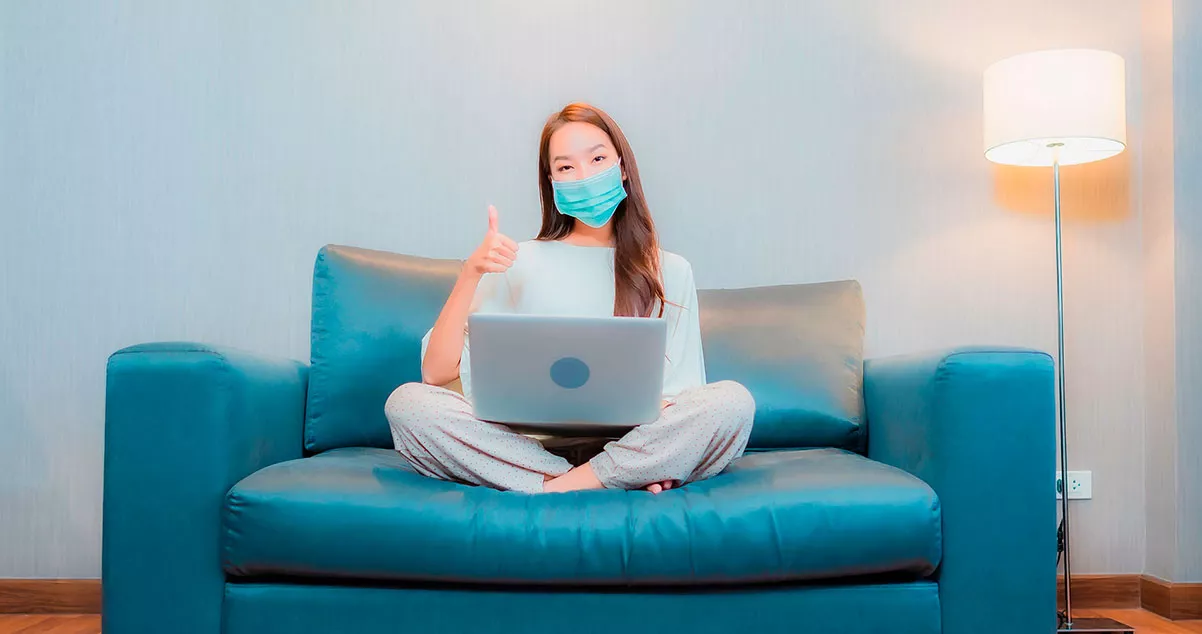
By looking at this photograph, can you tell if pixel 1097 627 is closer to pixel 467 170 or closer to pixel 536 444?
pixel 536 444

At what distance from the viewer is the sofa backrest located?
211 centimetres

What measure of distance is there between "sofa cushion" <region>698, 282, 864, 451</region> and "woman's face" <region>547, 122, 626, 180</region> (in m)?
0.47

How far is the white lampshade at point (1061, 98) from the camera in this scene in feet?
7.37

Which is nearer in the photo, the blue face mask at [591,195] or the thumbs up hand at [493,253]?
the thumbs up hand at [493,253]

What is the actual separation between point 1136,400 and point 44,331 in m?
2.73

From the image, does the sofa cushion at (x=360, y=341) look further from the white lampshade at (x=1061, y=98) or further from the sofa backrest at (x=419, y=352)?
the white lampshade at (x=1061, y=98)

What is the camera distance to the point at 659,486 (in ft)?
5.49

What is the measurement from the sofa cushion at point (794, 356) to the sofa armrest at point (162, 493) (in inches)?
41.6

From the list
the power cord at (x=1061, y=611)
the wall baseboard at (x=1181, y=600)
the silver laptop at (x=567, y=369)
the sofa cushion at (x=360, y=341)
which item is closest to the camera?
the silver laptop at (x=567, y=369)

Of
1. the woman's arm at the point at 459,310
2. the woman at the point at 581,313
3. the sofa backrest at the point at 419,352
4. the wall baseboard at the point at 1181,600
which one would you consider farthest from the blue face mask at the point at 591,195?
the wall baseboard at the point at 1181,600

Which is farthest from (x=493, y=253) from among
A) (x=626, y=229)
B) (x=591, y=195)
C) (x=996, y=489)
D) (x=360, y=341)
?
(x=996, y=489)

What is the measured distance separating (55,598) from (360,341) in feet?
3.49

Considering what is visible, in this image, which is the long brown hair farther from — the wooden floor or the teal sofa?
the wooden floor

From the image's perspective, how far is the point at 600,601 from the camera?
157 centimetres
